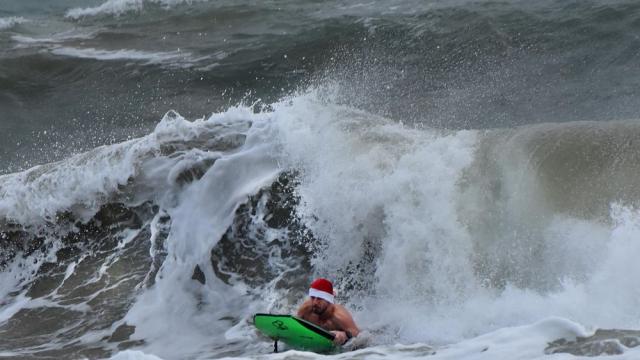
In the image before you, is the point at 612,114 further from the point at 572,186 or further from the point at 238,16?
the point at 238,16

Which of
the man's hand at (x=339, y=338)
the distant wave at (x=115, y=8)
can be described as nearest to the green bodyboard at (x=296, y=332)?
the man's hand at (x=339, y=338)

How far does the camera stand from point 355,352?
23.6ft

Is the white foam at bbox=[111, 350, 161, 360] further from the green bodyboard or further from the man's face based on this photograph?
the man's face

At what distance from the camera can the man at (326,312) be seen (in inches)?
318

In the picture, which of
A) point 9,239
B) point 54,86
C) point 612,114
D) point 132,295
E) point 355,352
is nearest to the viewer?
point 355,352

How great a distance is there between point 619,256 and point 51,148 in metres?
9.52

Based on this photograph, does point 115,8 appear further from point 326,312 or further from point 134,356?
point 134,356

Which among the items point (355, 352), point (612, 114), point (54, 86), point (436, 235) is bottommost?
point (355, 352)

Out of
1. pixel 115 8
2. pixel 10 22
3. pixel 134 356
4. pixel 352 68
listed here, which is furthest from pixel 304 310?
pixel 10 22

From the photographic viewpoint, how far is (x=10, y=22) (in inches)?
853

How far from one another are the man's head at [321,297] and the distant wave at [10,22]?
1577 cm

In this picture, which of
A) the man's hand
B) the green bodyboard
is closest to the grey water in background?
the man's hand

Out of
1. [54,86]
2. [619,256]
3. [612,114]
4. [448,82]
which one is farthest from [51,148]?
[619,256]

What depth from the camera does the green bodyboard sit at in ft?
25.2
